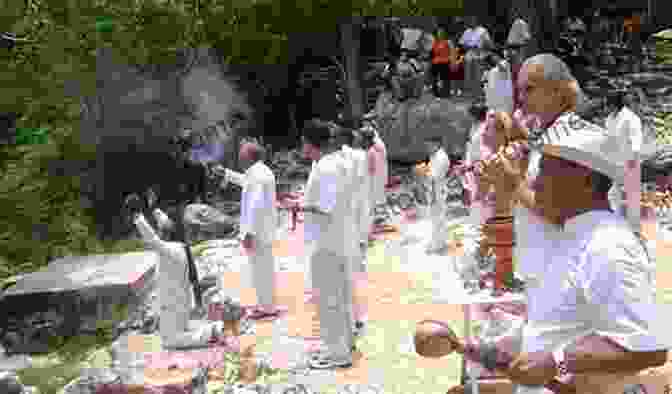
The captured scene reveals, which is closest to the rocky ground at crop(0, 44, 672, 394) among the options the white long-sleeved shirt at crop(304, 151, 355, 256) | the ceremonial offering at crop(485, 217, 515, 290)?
the ceremonial offering at crop(485, 217, 515, 290)

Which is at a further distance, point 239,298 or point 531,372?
point 239,298

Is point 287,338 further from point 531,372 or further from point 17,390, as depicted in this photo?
point 531,372

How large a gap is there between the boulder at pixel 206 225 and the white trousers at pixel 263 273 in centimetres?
412

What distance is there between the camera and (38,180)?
14.4 meters

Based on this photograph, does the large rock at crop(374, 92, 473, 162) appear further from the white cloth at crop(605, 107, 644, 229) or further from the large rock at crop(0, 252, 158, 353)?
the white cloth at crop(605, 107, 644, 229)

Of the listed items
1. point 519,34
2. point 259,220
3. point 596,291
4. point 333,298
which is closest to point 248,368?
point 333,298

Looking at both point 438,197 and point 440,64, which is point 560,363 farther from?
point 440,64

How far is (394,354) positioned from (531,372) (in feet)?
16.3

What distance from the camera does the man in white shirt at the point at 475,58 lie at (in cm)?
1673

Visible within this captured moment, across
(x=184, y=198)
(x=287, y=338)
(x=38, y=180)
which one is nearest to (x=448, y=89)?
(x=184, y=198)

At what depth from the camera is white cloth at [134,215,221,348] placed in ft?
23.8

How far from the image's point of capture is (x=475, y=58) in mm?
16750

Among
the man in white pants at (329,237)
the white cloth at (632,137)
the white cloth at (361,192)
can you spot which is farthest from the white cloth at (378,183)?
the man in white pants at (329,237)

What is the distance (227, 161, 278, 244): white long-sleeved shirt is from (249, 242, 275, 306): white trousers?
209 mm
